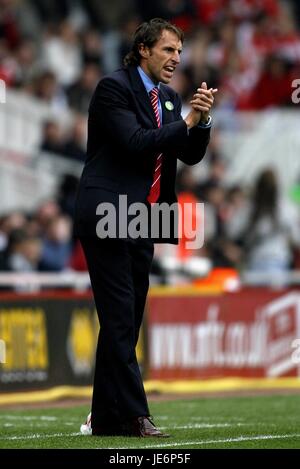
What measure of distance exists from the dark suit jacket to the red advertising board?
20.9 ft

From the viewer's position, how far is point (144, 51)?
29.0 feet

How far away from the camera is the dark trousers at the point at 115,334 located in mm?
8688

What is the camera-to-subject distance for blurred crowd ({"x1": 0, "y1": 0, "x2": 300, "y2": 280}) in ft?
53.0

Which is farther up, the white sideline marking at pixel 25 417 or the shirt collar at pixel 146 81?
the shirt collar at pixel 146 81

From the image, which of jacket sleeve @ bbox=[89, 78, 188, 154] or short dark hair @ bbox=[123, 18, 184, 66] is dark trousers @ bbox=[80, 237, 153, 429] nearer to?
jacket sleeve @ bbox=[89, 78, 188, 154]

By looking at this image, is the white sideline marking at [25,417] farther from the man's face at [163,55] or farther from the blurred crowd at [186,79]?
the blurred crowd at [186,79]

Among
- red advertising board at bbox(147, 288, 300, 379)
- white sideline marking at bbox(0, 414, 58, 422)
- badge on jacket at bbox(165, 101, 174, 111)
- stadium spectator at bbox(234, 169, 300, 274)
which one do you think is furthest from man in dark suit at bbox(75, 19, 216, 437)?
stadium spectator at bbox(234, 169, 300, 274)

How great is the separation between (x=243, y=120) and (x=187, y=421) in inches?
412

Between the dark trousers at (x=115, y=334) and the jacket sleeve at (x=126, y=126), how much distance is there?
2.04 ft

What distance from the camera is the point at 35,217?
16.5m

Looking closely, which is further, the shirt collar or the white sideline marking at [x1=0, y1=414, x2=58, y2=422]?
the white sideline marking at [x1=0, y1=414, x2=58, y2=422]

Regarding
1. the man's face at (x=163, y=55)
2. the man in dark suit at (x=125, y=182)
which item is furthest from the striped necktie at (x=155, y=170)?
the man's face at (x=163, y=55)

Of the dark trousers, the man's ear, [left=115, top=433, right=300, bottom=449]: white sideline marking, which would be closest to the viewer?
[left=115, top=433, right=300, bottom=449]: white sideline marking
